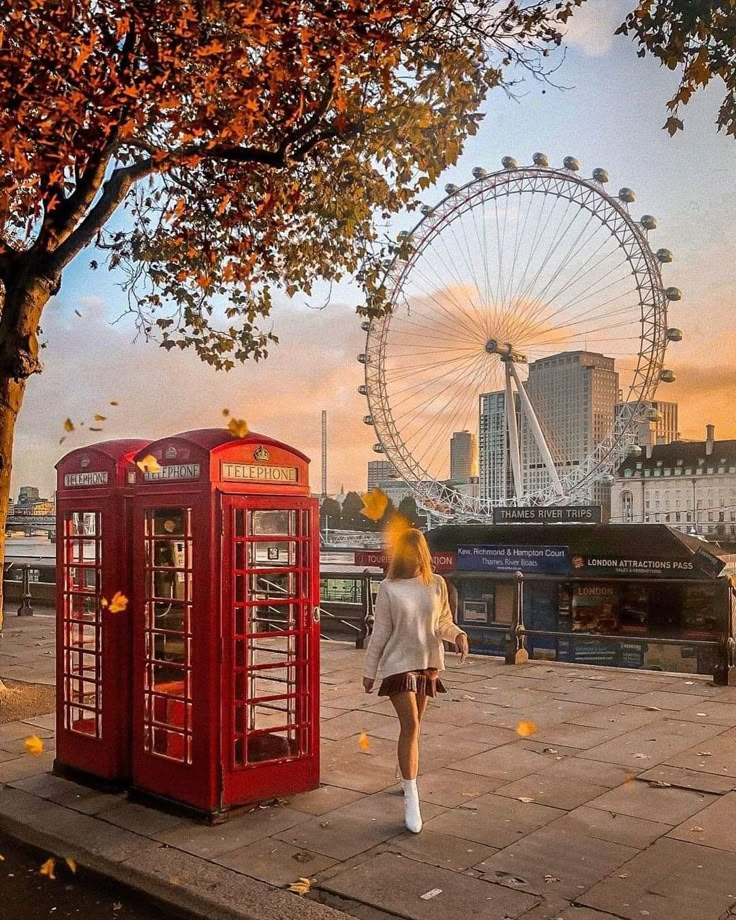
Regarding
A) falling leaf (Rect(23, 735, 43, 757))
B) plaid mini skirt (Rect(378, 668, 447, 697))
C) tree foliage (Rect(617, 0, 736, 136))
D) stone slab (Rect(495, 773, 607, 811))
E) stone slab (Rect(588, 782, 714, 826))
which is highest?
tree foliage (Rect(617, 0, 736, 136))

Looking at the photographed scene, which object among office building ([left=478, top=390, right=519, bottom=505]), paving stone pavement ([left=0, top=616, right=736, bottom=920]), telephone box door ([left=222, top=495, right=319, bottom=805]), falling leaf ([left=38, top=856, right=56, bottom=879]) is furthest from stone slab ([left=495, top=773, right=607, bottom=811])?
office building ([left=478, top=390, right=519, bottom=505])

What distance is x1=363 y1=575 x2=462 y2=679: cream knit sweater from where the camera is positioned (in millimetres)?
5059

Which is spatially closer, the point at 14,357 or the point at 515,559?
the point at 14,357

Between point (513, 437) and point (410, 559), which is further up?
point (513, 437)

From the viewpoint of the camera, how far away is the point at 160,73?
26.2ft

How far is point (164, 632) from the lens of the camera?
5422mm

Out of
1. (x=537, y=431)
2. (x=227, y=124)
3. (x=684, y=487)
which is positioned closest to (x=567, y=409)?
(x=537, y=431)

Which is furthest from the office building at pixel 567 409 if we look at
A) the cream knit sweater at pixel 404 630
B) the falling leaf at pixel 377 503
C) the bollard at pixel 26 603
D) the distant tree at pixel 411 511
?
the cream knit sweater at pixel 404 630

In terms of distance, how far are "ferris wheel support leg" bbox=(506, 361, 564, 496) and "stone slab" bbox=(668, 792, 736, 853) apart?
84.0 feet

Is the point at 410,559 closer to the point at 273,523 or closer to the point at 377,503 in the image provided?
the point at 273,523

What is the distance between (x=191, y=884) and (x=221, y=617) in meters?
1.41

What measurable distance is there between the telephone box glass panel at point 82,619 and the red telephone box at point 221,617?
0.44 meters

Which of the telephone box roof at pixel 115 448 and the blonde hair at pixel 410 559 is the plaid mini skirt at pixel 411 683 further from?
the telephone box roof at pixel 115 448

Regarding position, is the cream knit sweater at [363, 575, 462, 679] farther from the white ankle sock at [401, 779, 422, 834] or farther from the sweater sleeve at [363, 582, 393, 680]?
the white ankle sock at [401, 779, 422, 834]
